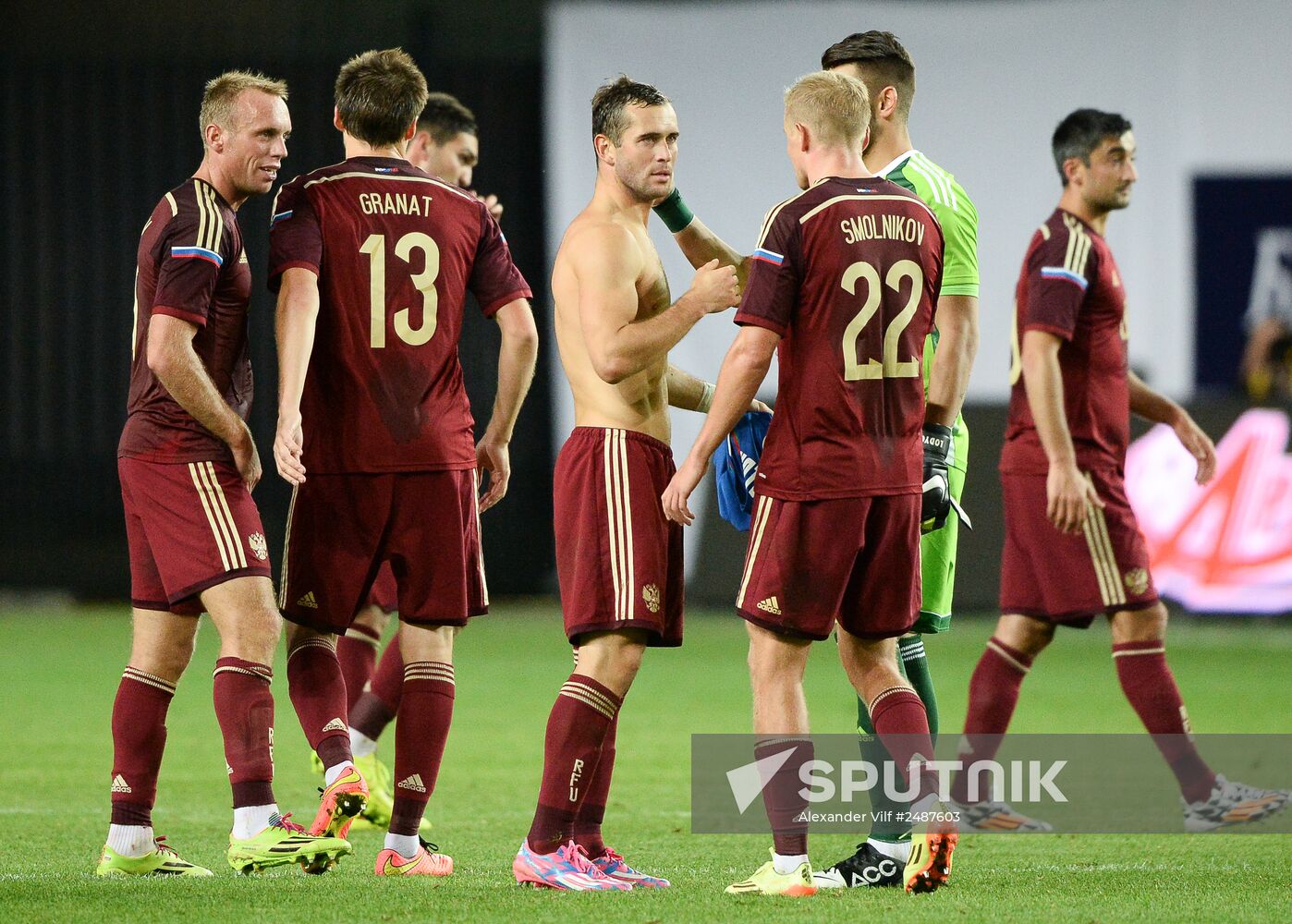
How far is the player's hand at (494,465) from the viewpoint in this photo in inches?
200

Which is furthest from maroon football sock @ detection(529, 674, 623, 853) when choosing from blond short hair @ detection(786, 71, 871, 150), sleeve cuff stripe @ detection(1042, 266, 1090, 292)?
sleeve cuff stripe @ detection(1042, 266, 1090, 292)

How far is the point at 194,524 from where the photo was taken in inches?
178

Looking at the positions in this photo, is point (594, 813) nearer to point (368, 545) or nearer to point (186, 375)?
point (368, 545)

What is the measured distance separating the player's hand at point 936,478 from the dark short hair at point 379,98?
5.59ft

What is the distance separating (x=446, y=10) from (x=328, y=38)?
1.15m

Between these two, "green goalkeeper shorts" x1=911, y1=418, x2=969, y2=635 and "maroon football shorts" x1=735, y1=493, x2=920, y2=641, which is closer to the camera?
"maroon football shorts" x1=735, y1=493, x2=920, y2=641

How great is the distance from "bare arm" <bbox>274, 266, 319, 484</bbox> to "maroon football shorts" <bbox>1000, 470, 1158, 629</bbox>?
2525 millimetres

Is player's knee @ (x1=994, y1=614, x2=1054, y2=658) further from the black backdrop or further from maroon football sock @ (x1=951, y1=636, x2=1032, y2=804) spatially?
the black backdrop

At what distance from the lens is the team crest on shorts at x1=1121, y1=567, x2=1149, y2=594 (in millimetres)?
5602

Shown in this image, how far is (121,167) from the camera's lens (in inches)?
583

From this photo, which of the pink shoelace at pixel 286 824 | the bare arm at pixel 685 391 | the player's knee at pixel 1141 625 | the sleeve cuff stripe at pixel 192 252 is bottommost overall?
the pink shoelace at pixel 286 824

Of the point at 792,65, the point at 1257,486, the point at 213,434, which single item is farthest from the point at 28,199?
the point at 213,434

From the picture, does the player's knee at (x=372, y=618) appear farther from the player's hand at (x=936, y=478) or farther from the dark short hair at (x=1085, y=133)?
the dark short hair at (x=1085, y=133)

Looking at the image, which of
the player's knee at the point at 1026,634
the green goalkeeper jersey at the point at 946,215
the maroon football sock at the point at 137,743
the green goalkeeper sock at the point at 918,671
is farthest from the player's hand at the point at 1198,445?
the maroon football sock at the point at 137,743
